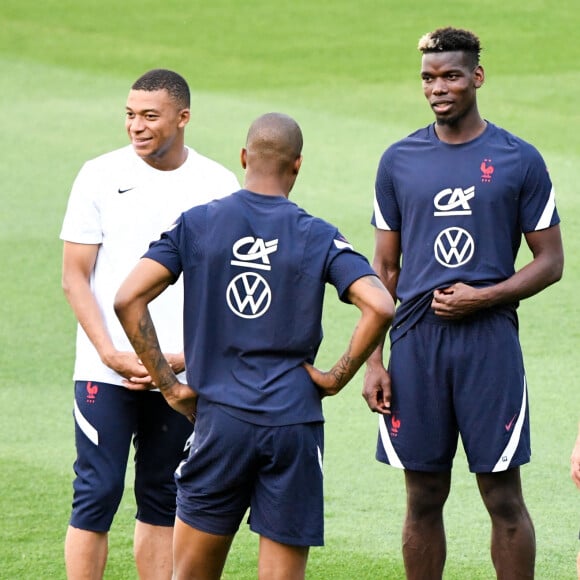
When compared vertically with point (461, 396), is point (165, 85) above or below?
above

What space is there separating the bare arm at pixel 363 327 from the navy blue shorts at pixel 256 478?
162 millimetres

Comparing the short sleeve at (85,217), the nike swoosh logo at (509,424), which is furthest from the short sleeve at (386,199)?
the short sleeve at (85,217)

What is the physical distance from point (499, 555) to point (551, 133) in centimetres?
1077

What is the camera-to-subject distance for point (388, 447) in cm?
529

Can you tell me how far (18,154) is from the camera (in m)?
14.9

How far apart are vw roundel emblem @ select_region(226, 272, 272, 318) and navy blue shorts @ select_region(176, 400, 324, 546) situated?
35 cm

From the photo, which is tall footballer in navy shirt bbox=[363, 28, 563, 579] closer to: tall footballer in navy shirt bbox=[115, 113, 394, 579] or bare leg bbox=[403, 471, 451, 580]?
bare leg bbox=[403, 471, 451, 580]

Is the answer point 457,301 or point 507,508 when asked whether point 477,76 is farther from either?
point 507,508

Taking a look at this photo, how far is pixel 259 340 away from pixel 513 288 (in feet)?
3.85

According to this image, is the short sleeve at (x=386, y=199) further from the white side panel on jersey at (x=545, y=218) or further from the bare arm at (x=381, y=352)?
the white side panel on jersey at (x=545, y=218)

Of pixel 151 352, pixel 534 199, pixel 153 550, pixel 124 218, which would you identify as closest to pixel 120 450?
pixel 153 550

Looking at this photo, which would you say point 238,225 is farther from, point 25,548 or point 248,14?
point 248,14

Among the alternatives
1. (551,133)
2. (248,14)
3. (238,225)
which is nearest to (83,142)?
(551,133)

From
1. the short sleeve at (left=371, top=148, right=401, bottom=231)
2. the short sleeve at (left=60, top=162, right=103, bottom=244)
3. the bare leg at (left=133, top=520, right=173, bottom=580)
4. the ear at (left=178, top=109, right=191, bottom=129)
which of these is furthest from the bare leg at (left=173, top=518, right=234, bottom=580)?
the ear at (left=178, top=109, right=191, bottom=129)
